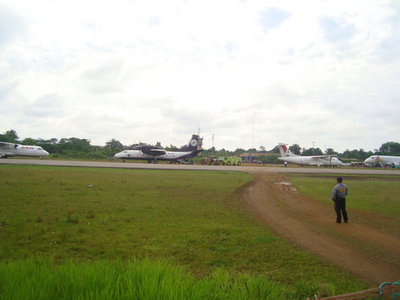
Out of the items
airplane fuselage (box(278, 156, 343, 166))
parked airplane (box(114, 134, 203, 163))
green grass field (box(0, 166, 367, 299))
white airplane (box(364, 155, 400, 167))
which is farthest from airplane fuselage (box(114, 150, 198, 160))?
green grass field (box(0, 166, 367, 299))

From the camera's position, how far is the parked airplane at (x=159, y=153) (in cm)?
6388

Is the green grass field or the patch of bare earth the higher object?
the green grass field

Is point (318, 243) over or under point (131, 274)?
under

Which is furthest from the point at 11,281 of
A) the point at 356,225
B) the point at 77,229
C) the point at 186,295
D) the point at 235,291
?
the point at 356,225

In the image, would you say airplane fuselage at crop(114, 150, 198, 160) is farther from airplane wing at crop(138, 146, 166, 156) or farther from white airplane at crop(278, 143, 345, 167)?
white airplane at crop(278, 143, 345, 167)

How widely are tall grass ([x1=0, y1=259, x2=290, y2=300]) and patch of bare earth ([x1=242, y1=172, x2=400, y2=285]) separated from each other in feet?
10.7

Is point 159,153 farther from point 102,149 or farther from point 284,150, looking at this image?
point 102,149

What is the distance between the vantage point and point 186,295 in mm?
3400

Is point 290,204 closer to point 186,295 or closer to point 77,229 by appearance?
point 77,229

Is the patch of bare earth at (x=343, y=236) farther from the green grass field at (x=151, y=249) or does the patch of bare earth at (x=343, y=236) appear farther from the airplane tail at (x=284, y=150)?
the airplane tail at (x=284, y=150)

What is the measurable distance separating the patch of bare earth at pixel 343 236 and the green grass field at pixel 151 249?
1.83 ft

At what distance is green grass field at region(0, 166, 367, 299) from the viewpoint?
13.0 feet

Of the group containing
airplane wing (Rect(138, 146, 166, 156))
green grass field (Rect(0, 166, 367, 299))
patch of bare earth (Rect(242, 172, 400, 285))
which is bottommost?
patch of bare earth (Rect(242, 172, 400, 285))

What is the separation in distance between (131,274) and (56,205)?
386 inches
